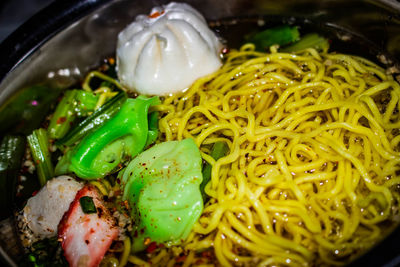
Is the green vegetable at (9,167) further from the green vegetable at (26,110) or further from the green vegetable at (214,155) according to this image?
the green vegetable at (214,155)

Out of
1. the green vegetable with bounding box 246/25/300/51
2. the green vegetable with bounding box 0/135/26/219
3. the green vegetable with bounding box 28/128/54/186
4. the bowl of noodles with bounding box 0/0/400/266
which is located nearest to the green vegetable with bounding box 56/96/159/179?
the bowl of noodles with bounding box 0/0/400/266

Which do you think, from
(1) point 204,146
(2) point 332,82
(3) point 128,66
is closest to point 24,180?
(3) point 128,66

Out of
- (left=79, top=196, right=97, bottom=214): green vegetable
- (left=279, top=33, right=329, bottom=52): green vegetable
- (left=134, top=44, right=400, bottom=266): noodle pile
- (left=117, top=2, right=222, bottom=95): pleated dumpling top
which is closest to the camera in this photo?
(left=134, top=44, right=400, bottom=266): noodle pile

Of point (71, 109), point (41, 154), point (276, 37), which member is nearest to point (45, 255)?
point (41, 154)

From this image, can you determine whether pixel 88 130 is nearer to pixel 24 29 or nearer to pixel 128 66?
pixel 128 66

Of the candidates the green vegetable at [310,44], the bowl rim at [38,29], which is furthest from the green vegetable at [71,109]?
the green vegetable at [310,44]

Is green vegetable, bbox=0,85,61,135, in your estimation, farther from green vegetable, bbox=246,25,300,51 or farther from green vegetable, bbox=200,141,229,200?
green vegetable, bbox=246,25,300,51
